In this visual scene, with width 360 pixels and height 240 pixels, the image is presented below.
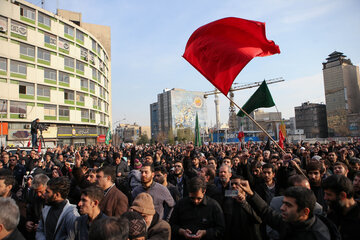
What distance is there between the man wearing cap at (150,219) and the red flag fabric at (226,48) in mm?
3200

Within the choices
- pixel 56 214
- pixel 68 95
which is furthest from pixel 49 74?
pixel 56 214

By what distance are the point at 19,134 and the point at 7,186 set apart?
109ft

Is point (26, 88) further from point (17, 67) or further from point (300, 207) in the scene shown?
point (300, 207)

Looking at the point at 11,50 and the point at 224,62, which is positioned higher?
the point at 11,50

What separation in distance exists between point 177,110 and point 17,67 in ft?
252

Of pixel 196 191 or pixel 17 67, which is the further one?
pixel 17 67

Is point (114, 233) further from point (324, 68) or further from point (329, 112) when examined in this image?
point (324, 68)

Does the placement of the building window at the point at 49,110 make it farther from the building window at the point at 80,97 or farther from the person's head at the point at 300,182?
the person's head at the point at 300,182

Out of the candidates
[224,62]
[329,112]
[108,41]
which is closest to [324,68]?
[329,112]

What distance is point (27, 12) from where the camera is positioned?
33.2 meters

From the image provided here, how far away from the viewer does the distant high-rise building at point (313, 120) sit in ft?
262

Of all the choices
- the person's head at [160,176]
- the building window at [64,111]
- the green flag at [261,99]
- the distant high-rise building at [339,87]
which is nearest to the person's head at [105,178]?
the person's head at [160,176]

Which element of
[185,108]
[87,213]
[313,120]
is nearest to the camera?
[87,213]

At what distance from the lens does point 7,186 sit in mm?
3938
